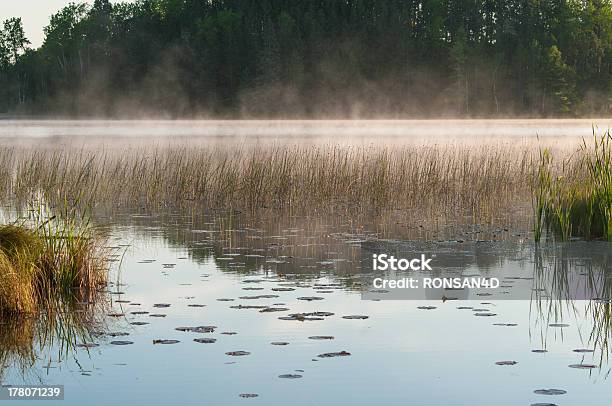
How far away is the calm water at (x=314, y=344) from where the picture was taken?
5793 mm

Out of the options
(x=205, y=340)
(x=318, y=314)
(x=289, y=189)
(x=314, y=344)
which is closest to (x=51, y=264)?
(x=205, y=340)

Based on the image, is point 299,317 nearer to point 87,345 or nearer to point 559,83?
point 87,345

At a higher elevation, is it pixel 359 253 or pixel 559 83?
pixel 559 83

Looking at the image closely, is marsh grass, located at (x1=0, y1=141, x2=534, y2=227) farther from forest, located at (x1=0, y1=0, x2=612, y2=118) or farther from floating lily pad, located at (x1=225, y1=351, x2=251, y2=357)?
forest, located at (x1=0, y1=0, x2=612, y2=118)

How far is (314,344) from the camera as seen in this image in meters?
6.74

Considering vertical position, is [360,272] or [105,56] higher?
[105,56]

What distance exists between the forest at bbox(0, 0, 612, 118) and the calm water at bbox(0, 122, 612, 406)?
72742 mm

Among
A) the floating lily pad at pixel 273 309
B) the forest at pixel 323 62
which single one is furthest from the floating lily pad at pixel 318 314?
the forest at pixel 323 62

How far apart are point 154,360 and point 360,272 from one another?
3.41 m

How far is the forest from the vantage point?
83.8 meters

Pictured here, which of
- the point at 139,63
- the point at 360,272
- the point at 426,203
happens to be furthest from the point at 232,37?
the point at 360,272

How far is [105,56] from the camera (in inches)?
3529

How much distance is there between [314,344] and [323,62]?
273 ft

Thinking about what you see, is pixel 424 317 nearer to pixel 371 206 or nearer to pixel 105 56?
pixel 371 206
